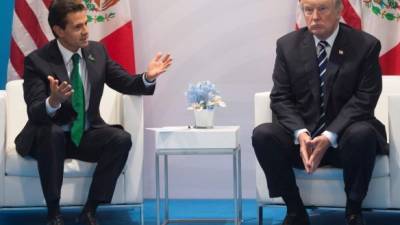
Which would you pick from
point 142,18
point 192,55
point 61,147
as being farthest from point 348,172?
point 142,18

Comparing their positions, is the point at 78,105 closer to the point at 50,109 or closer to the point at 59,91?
the point at 50,109

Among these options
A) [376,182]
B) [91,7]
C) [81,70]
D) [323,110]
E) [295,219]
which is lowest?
[295,219]

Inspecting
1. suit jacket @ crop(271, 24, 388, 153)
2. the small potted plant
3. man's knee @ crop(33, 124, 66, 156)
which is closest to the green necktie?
man's knee @ crop(33, 124, 66, 156)

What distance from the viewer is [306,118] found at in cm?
370

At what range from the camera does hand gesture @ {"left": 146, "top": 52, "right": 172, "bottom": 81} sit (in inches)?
156

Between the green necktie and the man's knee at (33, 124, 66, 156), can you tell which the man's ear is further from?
the man's knee at (33, 124, 66, 156)

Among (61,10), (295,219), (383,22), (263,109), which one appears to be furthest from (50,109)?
(383,22)

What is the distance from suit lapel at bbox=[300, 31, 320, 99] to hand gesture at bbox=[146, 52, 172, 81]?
790 millimetres

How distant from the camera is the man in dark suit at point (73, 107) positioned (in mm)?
3641

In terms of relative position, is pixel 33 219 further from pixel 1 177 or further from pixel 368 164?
pixel 368 164

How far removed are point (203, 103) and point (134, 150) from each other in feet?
1.54

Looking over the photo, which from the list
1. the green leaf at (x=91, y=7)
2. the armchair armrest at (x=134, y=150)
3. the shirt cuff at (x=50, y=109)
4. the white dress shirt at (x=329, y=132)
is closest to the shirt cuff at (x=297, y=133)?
the white dress shirt at (x=329, y=132)

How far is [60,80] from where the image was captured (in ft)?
12.7

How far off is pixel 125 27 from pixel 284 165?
1815mm
